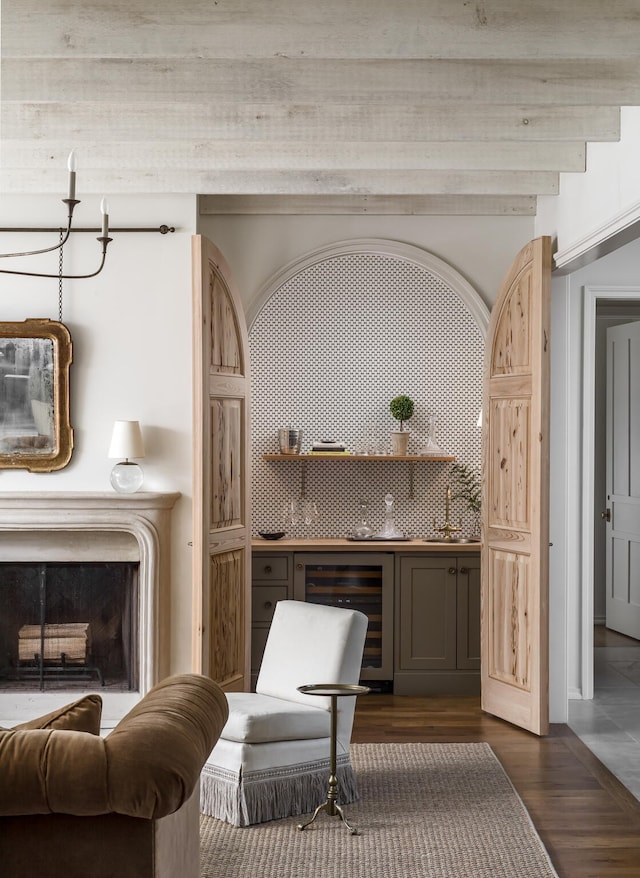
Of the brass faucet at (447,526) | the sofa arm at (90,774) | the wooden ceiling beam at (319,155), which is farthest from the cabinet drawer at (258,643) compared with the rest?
the sofa arm at (90,774)

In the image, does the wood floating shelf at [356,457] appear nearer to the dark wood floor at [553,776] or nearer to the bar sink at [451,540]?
the bar sink at [451,540]

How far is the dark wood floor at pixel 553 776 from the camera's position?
359cm

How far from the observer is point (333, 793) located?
3871 millimetres

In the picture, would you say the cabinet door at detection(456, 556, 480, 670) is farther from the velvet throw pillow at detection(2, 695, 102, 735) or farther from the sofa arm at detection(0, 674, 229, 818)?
the sofa arm at detection(0, 674, 229, 818)

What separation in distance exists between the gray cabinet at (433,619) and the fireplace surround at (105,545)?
1530 millimetres

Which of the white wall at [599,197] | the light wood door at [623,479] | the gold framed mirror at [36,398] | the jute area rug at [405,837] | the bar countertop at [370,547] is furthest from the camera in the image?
the light wood door at [623,479]

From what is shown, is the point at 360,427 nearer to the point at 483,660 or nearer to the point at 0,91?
the point at 483,660

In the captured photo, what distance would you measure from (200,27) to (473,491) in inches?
161

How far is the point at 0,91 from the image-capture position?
3705 mm

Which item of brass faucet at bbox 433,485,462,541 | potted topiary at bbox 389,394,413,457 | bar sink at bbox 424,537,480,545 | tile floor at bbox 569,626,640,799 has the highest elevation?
potted topiary at bbox 389,394,413,457

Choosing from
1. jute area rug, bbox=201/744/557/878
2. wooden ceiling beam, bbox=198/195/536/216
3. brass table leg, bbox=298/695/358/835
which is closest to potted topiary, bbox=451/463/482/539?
wooden ceiling beam, bbox=198/195/536/216

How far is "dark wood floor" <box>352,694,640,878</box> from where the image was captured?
3.59 metres

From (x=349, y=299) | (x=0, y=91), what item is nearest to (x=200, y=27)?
(x=0, y=91)

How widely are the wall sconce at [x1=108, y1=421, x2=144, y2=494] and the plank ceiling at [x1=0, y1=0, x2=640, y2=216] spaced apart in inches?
53.1
